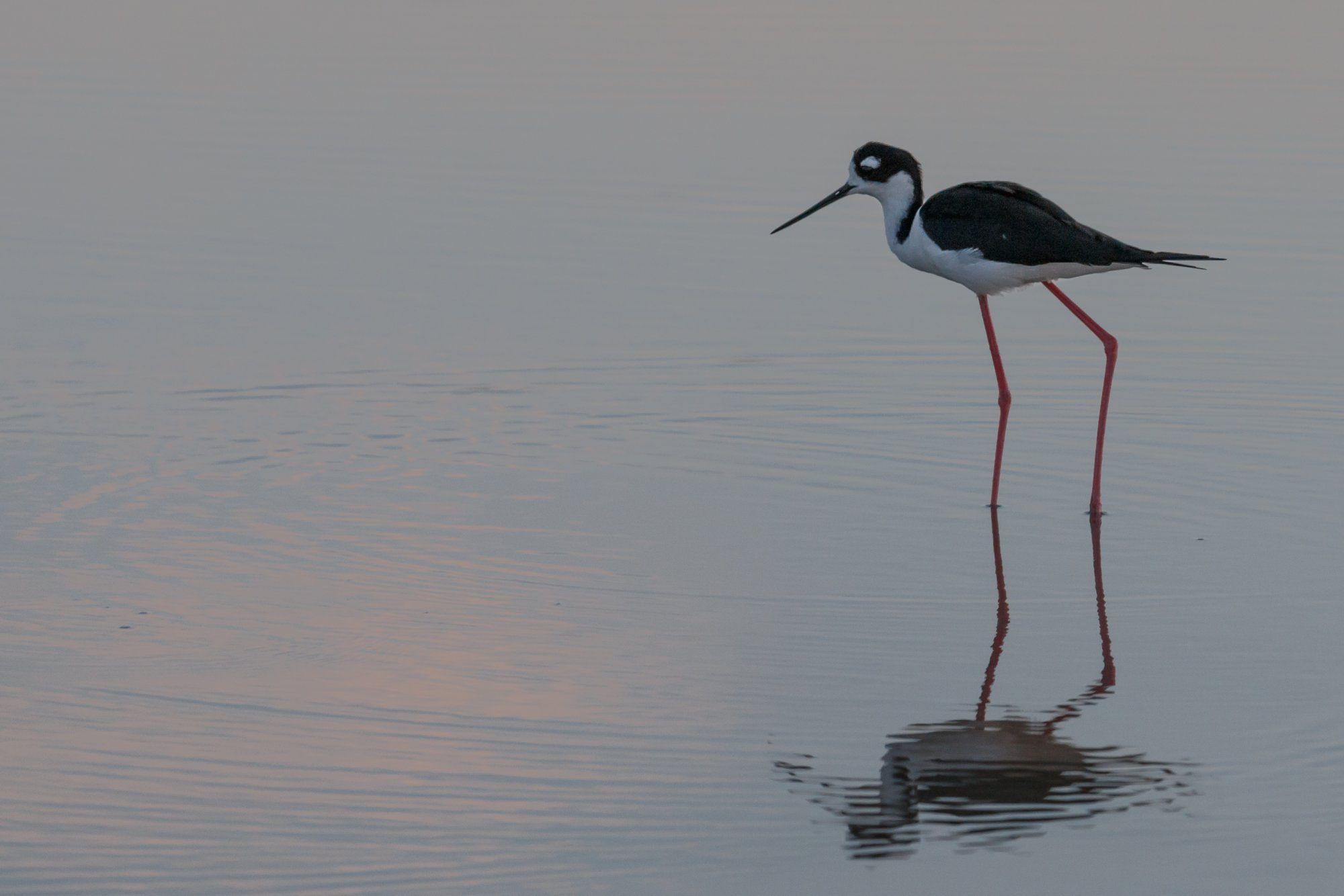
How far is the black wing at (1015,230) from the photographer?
8.14 m

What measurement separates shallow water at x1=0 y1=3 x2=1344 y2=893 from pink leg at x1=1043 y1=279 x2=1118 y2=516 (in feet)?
0.59

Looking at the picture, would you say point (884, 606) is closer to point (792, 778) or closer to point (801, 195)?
point (792, 778)

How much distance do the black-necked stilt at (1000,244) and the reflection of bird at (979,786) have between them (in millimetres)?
2529

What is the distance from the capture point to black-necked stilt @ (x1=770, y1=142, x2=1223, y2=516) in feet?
26.7

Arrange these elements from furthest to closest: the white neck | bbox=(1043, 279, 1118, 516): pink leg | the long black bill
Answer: the long black bill < the white neck < bbox=(1043, 279, 1118, 516): pink leg

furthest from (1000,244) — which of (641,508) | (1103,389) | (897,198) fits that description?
(641,508)

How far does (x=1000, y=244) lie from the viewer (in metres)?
8.34

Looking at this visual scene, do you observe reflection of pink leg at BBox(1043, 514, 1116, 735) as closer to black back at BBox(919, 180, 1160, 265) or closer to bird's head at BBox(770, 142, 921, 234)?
black back at BBox(919, 180, 1160, 265)

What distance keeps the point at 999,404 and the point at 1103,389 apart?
0.45 metres

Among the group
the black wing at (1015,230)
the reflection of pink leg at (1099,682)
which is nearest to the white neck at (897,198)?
the black wing at (1015,230)

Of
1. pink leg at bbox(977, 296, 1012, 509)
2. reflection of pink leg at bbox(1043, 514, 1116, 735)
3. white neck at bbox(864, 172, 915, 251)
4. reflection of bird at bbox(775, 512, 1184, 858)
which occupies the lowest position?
reflection of bird at bbox(775, 512, 1184, 858)

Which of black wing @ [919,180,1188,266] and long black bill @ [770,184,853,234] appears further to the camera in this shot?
long black bill @ [770,184,853,234]

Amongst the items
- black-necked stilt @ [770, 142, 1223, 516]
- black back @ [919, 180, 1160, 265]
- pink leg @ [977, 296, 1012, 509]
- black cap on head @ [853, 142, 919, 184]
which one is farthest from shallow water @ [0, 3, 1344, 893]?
black cap on head @ [853, 142, 919, 184]

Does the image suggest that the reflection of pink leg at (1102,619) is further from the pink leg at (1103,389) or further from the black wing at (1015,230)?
the black wing at (1015,230)
